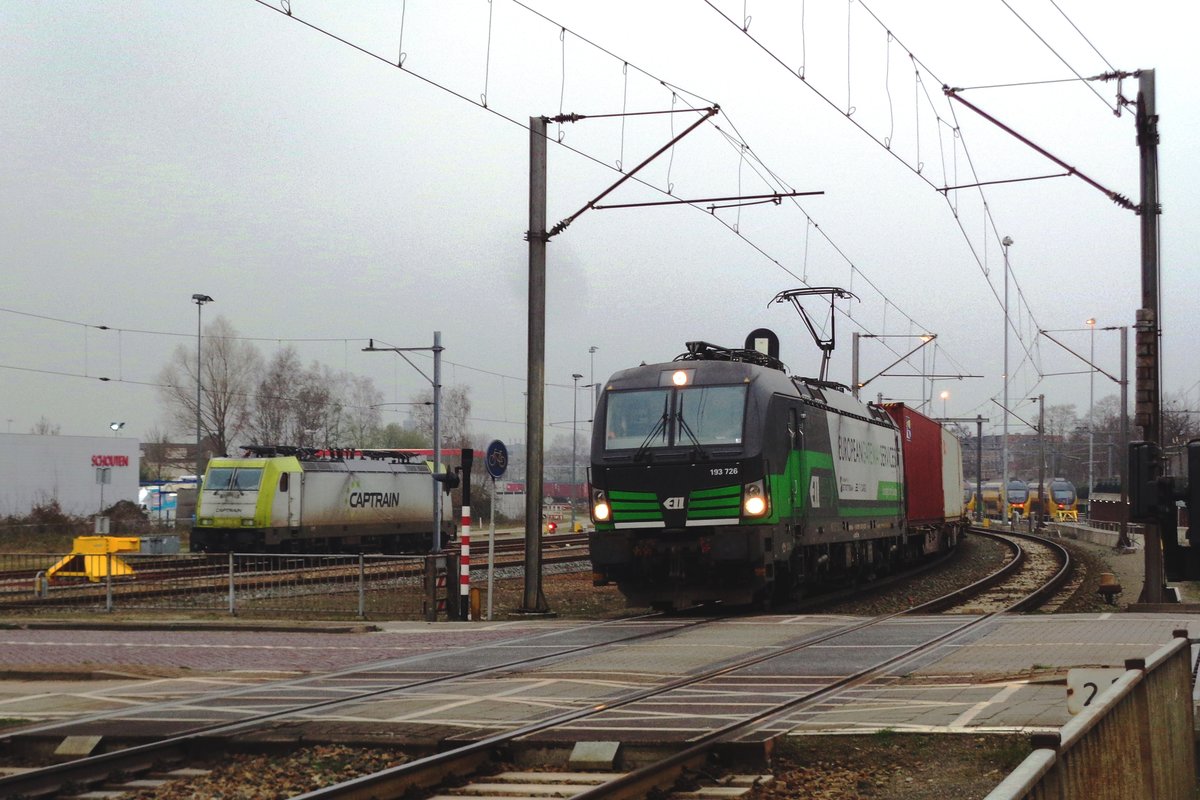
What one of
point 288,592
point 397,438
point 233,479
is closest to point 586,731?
point 288,592

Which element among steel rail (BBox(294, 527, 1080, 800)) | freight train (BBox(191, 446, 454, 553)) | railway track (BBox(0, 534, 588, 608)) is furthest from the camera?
freight train (BBox(191, 446, 454, 553))

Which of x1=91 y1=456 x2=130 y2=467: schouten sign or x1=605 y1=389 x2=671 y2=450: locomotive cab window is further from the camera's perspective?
x1=91 y1=456 x2=130 y2=467: schouten sign

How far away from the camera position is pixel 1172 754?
661 centimetres

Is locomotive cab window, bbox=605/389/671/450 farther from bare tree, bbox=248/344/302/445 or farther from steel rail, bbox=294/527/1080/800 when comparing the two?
bare tree, bbox=248/344/302/445

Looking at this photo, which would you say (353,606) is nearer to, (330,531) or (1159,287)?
(1159,287)

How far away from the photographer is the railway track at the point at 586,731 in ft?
24.1

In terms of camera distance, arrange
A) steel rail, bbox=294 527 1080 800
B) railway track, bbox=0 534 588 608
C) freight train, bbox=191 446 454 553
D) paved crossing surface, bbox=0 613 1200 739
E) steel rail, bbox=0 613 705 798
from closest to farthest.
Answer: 1. steel rail, bbox=294 527 1080 800
2. steel rail, bbox=0 613 705 798
3. paved crossing surface, bbox=0 613 1200 739
4. railway track, bbox=0 534 588 608
5. freight train, bbox=191 446 454 553

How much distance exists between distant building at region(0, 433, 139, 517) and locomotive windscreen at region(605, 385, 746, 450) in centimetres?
4566

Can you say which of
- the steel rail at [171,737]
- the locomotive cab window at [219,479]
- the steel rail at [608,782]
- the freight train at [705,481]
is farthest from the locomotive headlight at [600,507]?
the locomotive cab window at [219,479]

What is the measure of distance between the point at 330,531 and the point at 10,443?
27877mm

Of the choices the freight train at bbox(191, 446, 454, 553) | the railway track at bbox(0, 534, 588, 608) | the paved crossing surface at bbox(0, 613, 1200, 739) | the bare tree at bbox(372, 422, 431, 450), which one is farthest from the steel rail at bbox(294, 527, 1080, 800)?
the bare tree at bbox(372, 422, 431, 450)

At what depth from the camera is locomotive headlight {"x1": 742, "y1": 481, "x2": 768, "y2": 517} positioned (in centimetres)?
1800

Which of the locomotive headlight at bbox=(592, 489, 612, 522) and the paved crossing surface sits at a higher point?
the locomotive headlight at bbox=(592, 489, 612, 522)

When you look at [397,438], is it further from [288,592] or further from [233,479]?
[288,592]
